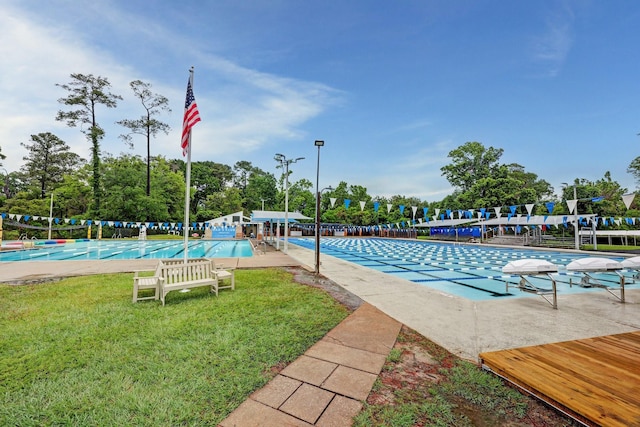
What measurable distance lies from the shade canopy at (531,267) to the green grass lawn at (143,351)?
317 centimetres

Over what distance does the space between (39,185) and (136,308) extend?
46.1 metres

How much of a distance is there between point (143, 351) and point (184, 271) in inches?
109

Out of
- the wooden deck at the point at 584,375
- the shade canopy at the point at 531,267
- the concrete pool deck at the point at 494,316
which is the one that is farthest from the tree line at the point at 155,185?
the wooden deck at the point at 584,375

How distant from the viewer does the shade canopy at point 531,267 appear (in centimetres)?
463

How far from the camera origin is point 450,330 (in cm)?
389

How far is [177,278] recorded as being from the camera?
5.45 meters

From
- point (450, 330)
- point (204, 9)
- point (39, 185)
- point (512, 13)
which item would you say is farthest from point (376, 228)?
point (39, 185)

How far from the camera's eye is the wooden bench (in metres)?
4.97

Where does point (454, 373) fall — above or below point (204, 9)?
below

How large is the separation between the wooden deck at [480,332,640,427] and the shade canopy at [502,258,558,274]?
1.43 metres

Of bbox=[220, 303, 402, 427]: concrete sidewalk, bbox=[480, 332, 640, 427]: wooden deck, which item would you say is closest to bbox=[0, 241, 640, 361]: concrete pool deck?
bbox=[480, 332, 640, 427]: wooden deck

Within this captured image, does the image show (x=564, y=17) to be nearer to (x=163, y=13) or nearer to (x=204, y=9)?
(x=204, y=9)

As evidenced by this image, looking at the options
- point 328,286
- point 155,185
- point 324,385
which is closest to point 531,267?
point 328,286

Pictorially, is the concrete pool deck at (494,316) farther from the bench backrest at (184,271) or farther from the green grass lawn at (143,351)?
the bench backrest at (184,271)
